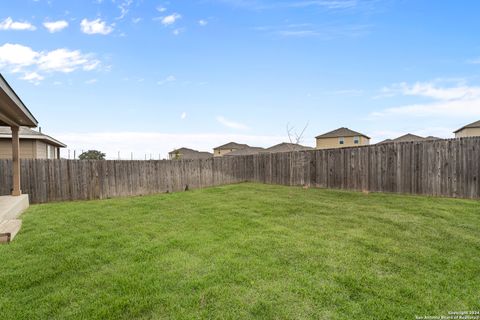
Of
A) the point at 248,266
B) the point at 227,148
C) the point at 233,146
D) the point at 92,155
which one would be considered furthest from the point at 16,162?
the point at 233,146

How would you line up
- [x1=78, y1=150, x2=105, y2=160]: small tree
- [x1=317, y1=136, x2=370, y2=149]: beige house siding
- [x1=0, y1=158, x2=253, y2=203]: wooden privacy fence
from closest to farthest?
[x1=0, y1=158, x2=253, y2=203]: wooden privacy fence < [x1=78, y1=150, x2=105, y2=160]: small tree < [x1=317, y1=136, x2=370, y2=149]: beige house siding

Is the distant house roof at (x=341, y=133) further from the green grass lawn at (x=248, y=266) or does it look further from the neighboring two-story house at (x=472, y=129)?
the green grass lawn at (x=248, y=266)

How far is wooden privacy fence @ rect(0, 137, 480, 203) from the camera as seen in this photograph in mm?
8094

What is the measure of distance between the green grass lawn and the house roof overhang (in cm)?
272

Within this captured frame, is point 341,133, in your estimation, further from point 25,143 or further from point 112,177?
point 25,143

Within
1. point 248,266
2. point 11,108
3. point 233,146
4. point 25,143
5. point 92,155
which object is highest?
point 233,146

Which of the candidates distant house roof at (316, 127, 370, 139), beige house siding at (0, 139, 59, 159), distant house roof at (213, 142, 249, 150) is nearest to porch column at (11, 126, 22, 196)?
beige house siding at (0, 139, 59, 159)

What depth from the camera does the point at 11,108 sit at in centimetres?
695

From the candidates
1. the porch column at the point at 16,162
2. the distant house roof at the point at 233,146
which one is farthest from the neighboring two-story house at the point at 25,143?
the distant house roof at the point at 233,146

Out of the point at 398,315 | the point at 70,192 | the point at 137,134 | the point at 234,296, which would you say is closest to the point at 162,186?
the point at 70,192

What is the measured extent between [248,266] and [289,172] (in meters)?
9.63

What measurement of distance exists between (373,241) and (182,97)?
16.6 metres

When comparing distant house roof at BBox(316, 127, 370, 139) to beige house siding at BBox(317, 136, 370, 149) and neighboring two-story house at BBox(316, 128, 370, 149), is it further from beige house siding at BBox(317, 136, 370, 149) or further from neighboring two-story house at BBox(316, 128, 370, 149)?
beige house siding at BBox(317, 136, 370, 149)

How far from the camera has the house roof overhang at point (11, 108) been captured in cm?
536
